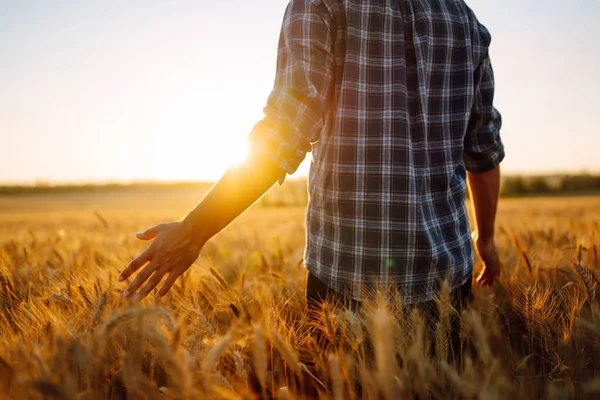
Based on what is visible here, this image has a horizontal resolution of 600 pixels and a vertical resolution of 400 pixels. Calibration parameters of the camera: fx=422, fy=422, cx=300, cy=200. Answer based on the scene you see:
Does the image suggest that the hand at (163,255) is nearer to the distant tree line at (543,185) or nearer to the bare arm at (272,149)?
the bare arm at (272,149)

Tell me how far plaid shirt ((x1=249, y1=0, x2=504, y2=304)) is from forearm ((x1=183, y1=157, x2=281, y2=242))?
0.06m

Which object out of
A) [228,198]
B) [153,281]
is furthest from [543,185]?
[153,281]

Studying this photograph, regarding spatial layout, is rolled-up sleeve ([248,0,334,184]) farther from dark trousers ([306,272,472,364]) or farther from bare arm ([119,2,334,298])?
dark trousers ([306,272,472,364])

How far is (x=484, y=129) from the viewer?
5.65 feet

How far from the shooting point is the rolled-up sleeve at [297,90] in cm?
113

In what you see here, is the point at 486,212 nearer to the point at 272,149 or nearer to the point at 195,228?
the point at 272,149

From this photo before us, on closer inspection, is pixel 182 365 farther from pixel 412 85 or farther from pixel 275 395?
pixel 412 85

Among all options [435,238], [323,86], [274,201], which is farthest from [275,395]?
[274,201]

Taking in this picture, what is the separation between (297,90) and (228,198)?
0.35m

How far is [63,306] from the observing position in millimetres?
1294

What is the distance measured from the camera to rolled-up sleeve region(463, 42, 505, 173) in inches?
64.5

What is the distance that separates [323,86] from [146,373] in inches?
35.2

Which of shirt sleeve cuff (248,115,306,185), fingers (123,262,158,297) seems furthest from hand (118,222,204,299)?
shirt sleeve cuff (248,115,306,185)

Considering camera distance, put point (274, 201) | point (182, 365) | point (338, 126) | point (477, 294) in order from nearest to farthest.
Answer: point (182, 365), point (338, 126), point (477, 294), point (274, 201)
